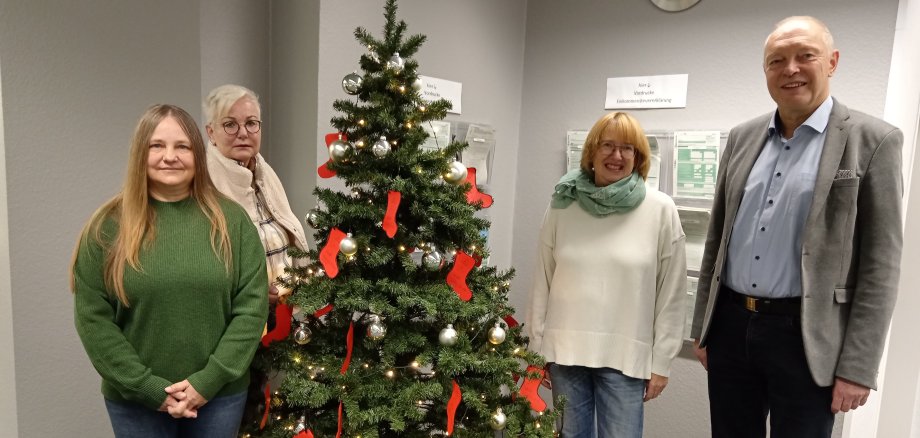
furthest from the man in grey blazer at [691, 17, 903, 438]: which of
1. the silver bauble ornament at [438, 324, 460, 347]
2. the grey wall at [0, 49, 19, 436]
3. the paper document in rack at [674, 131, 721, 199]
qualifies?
the grey wall at [0, 49, 19, 436]

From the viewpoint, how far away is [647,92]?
95.3 inches

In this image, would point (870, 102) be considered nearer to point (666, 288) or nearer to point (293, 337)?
point (666, 288)

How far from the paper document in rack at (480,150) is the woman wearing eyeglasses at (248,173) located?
107 centimetres

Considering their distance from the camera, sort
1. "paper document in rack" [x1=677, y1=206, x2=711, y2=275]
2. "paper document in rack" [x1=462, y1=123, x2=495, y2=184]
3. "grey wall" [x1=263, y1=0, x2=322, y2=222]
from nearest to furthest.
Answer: "grey wall" [x1=263, y1=0, x2=322, y2=222] → "paper document in rack" [x1=677, y1=206, x2=711, y2=275] → "paper document in rack" [x1=462, y1=123, x2=495, y2=184]

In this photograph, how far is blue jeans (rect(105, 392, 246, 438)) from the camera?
4.27 ft

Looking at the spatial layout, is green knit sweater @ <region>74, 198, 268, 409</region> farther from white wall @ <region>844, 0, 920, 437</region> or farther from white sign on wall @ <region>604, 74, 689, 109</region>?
white wall @ <region>844, 0, 920, 437</region>

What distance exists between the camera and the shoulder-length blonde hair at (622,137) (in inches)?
64.3

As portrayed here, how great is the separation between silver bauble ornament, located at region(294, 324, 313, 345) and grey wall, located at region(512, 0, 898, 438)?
5.44 feet

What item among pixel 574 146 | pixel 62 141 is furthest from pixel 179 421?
pixel 574 146

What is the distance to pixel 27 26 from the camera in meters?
1.49

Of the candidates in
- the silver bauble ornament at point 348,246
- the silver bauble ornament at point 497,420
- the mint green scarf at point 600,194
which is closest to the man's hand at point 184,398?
the silver bauble ornament at point 348,246

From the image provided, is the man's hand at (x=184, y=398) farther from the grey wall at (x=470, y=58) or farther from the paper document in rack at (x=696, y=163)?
the paper document in rack at (x=696, y=163)

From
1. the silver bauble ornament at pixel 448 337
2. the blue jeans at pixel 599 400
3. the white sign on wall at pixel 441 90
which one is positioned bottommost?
the blue jeans at pixel 599 400

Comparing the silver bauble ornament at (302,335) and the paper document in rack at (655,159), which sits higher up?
the paper document in rack at (655,159)
